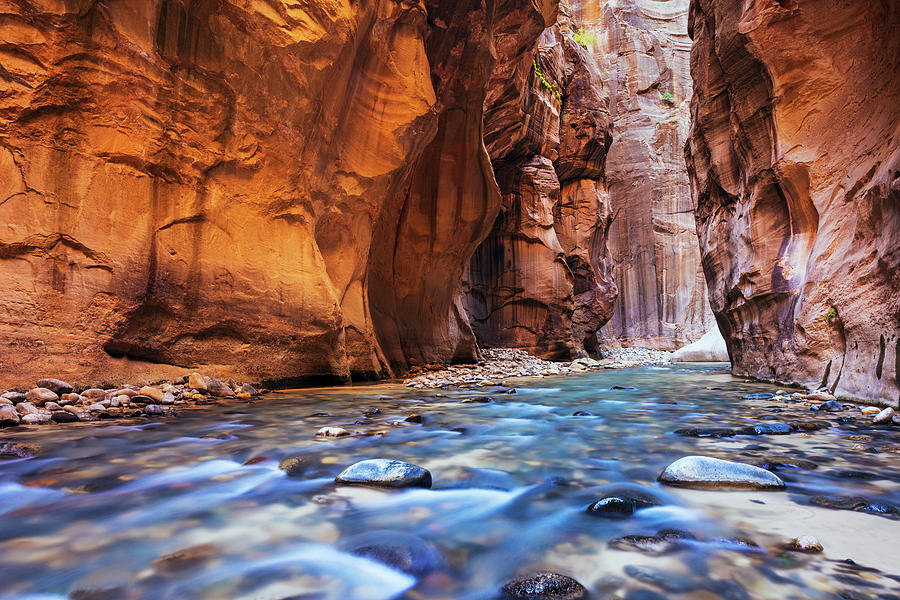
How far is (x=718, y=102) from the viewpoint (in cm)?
959

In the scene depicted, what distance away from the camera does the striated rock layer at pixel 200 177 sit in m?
4.41

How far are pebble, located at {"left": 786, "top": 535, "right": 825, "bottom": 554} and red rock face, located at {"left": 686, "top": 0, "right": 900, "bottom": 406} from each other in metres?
3.98

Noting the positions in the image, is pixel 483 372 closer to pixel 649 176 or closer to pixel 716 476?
pixel 716 476

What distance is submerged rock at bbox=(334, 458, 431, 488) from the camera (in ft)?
7.12

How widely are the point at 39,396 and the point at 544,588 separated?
14.6 feet

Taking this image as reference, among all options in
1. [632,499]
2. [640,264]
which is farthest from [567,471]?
[640,264]

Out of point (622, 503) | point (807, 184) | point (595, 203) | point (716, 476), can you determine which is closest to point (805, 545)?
point (622, 503)

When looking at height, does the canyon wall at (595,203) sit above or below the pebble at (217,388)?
above

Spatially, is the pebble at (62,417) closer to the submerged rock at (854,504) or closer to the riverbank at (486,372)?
the riverbank at (486,372)

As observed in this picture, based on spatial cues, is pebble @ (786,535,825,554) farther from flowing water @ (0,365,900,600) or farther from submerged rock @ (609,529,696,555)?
submerged rock @ (609,529,696,555)

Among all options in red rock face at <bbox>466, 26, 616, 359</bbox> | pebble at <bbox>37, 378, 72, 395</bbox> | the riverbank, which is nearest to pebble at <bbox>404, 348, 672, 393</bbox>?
the riverbank

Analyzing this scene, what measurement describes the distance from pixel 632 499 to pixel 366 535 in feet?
3.58

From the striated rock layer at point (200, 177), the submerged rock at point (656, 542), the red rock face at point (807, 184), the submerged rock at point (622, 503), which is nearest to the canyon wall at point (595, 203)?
the red rock face at point (807, 184)

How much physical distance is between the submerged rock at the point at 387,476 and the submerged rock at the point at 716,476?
115 centimetres
